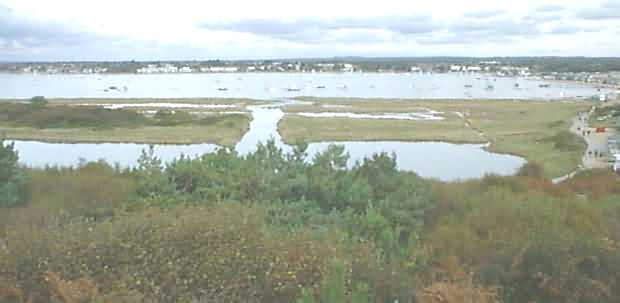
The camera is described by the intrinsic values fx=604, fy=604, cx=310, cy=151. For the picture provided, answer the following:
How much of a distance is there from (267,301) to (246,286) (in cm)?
24

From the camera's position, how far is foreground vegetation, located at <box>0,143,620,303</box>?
5672 mm

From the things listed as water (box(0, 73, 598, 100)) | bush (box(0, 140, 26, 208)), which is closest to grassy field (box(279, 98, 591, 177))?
bush (box(0, 140, 26, 208))

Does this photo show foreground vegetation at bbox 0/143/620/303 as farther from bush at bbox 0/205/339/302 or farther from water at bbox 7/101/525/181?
water at bbox 7/101/525/181

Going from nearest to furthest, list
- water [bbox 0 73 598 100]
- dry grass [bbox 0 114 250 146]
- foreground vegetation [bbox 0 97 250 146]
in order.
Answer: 1. dry grass [bbox 0 114 250 146]
2. foreground vegetation [bbox 0 97 250 146]
3. water [bbox 0 73 598 100]

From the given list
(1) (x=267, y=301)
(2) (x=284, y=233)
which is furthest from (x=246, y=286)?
(2) (x=284, y=233)

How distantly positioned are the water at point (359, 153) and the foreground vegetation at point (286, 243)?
13.7 meters

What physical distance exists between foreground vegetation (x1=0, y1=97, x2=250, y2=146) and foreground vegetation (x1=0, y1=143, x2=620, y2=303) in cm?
2237

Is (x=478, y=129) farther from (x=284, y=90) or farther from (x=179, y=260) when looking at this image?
(x=284, y=90)

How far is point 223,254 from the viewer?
5.90 metres

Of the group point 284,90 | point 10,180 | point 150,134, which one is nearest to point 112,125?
point 150,134

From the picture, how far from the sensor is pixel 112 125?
4094 cm

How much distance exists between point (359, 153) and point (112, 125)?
63.9 ft

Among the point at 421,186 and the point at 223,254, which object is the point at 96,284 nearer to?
the point at 223,254

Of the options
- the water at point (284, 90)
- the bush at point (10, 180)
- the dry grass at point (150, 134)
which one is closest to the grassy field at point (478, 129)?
the dry grass at point (150, 134)
